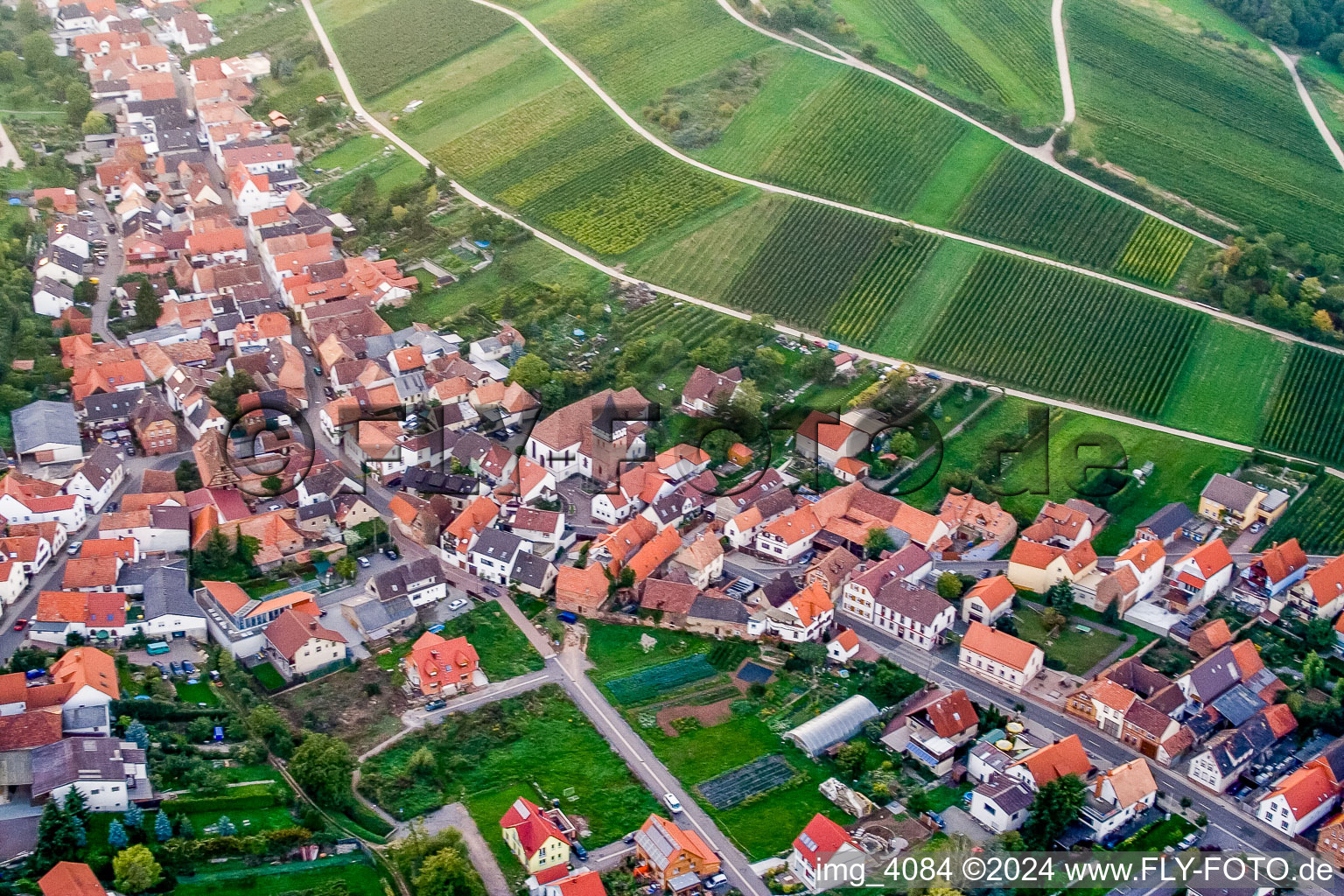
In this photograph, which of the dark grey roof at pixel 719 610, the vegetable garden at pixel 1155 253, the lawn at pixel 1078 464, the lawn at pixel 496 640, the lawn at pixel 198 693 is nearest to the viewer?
the lawn at pixel 198 693

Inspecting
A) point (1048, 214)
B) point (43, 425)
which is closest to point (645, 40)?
point (1048, 214)

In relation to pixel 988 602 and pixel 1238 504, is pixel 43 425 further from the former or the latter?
pixel 1238 504

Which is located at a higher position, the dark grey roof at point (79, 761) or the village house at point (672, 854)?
the dark grey roof at point (79, 761)

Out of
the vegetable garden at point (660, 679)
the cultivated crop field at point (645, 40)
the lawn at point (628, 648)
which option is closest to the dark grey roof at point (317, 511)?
the lawn at point (628, 648)

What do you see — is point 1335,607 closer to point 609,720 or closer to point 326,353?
point 609,720

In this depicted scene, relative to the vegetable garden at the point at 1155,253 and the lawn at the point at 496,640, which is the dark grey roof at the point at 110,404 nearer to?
the lawn at the point at 496,640

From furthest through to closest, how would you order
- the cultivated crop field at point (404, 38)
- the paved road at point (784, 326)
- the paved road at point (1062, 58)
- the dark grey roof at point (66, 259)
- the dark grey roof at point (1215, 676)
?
the cultivated crop field at point (404, 38) < the paved road at point (1062, 58) < the dark grey roof at point (66, 259) < the paved road at point (784, 326) < the dark grey roof at point (1215, 676)

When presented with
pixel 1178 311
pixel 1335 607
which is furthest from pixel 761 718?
pixel 1178 311
